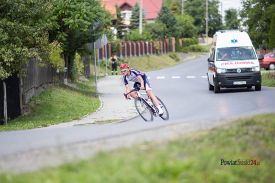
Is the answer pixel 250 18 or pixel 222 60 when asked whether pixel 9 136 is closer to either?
pixel 222 60

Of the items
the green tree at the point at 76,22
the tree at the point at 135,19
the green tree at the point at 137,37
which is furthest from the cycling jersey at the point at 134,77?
the tree at the point at 135,19

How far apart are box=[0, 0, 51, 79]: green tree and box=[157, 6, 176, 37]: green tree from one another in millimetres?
75303

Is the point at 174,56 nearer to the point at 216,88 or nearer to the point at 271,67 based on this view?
the point at 271,67

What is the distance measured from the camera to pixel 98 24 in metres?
33.9

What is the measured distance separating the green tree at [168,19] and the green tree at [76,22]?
64.7 m

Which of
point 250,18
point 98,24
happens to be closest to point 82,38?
point 98,24

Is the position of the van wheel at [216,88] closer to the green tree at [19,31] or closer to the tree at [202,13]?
the green tree at [19,31]

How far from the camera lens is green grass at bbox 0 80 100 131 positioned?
21.4 metres

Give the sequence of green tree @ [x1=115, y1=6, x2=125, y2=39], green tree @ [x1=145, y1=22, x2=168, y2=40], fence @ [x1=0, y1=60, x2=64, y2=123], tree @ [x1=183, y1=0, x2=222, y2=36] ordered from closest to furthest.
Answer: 1. fence @ [x1=0, y1=60, x2=64, y2=123]
2. green tree @ [x1=145, y1=22, x2=168, y2=40]
3. green tree @ [x1=115, y1=6, x2=125, y2=39]
4. tree @ [x1=183, y1=0, x2=222, y2=36]

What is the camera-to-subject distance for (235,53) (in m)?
29.5

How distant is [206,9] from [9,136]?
115 m

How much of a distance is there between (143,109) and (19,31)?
6.13m

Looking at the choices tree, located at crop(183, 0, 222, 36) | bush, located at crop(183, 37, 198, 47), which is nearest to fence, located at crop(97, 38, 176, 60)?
bush, located at crop(183, 37, 198, 47)

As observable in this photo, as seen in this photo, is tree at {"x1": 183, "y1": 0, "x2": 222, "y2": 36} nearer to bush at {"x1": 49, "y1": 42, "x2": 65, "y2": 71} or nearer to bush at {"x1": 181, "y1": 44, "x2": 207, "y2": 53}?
bush at {"x1": 181, "y1": 44, "x2": 207, "y2": 53}
